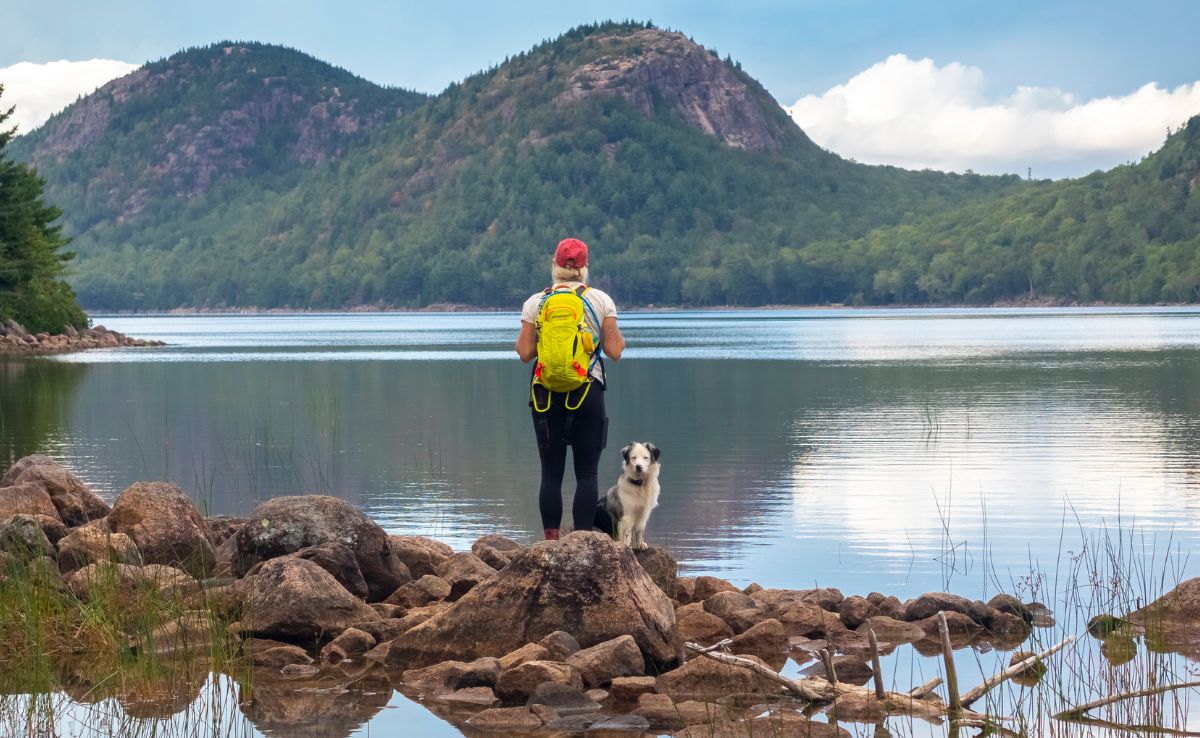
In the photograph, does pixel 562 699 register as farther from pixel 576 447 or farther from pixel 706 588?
pixel 706 588

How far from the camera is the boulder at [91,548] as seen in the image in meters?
11.5

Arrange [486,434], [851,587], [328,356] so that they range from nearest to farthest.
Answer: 1. [851,587]
2. [486,434]
3. [328,356]

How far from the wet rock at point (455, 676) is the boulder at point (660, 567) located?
2.56m

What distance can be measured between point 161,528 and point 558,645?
4.45 m

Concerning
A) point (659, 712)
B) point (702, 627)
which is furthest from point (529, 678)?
point (702, 627)

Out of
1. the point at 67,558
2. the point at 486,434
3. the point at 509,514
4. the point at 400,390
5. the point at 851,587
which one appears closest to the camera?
the point at 67,558

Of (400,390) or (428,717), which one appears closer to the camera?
(428,717)

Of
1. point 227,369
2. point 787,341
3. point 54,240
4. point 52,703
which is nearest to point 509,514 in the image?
point 52,703

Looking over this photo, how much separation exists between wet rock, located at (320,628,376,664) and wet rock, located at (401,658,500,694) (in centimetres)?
72

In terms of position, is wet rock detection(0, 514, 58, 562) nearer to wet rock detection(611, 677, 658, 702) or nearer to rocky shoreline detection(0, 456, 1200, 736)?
rocky shoreline detection(0, 456, 1200, 736)

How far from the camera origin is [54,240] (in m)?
74.1

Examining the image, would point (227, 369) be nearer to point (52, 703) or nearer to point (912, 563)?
point (912, 563)

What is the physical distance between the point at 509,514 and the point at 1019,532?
5705 millimetres

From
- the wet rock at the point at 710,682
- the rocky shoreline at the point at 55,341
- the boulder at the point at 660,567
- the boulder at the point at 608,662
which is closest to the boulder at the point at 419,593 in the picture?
the boulder at the point at 660,567
